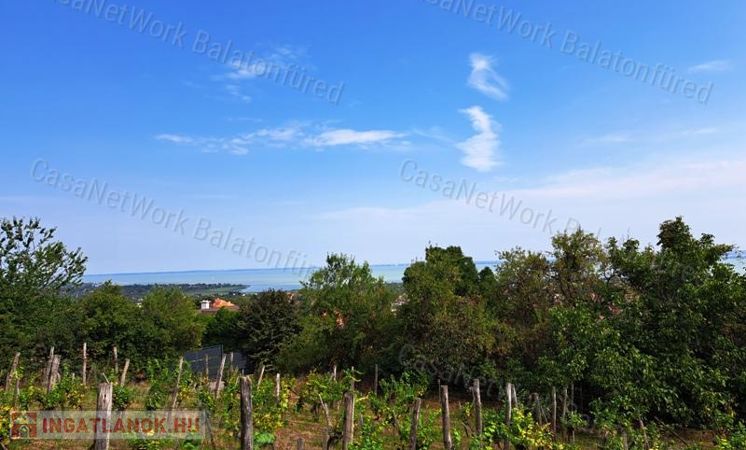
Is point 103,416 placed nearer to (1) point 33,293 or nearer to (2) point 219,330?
(1) point 33,293

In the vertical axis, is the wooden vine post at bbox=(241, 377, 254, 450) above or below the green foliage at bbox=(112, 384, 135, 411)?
above

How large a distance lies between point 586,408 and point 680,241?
553 cm

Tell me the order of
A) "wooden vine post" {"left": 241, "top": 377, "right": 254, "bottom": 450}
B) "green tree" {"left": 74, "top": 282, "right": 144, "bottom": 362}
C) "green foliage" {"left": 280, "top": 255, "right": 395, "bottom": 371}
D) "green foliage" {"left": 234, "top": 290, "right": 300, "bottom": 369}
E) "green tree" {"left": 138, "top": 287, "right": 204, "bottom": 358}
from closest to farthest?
"wooden vine post" {"left": 241, "top": 377, "right": 254, "bottom": 450}
"green foliage" {"left": 280, "top": 255, "right": 395, "bottom": 371}
"green tree" {"left": 74, "top": 282, "right": 144, "bottom": 362}
"green tree" {"left": 138, "top": 287, "right": 204, "bottom": 358}
"green foliage" {"left": 234, "top": 290, "right": 300, "bottom": 369}

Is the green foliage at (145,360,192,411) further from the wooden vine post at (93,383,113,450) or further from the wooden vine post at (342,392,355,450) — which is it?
the wooden vine post at (342,392,355,450)

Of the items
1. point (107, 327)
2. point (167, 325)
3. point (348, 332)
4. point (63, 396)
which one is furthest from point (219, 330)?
point (63, 396)

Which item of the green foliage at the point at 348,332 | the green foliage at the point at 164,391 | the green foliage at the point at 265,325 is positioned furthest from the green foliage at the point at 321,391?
the green foliage at the point at 265,325

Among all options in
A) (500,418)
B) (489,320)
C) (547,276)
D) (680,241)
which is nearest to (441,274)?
(489,320)

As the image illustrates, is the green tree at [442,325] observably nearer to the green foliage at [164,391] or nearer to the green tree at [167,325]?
the green foliage at [164,391]

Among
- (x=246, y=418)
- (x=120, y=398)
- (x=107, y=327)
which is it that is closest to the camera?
(x=246, y=418)

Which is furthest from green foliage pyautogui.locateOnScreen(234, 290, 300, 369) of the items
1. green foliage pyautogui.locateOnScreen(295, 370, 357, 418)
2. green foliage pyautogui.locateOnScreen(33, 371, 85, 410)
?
green foliage pyautogui.locateOnScreen(33, 371, 85, 410)

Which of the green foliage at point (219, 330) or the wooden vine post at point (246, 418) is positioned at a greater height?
the wooden vine post at point (246, 418)

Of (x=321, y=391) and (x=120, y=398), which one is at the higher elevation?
(x=321, y=391)

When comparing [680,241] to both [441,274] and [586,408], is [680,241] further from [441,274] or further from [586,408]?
[441,274]
